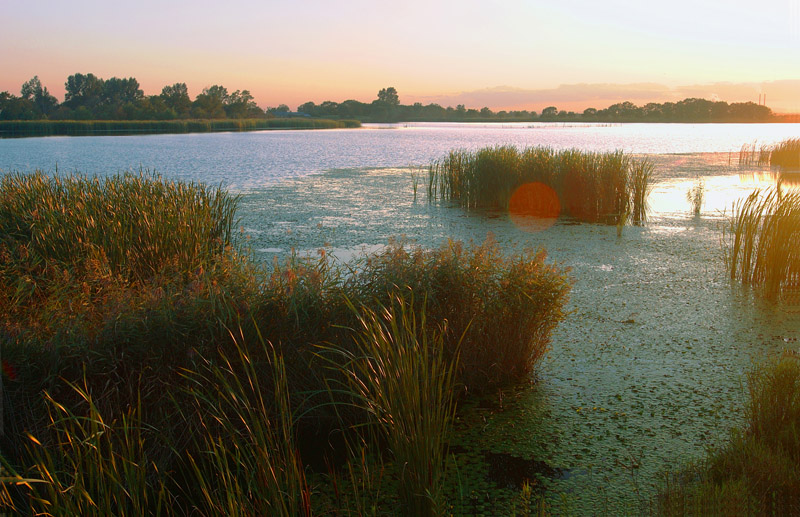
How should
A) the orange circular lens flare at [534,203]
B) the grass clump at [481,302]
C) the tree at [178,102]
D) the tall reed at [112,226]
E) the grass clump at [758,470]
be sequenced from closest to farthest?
the grass clump at [758,470]
the grass clump at [481,302]
the tall reed at [112,226]
the orange circular lens flare at [534,203]
the tree at [178,102]

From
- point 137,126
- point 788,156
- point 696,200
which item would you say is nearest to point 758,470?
point 696,200

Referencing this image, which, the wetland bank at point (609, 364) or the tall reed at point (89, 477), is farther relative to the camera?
the wetland bank at point (609, 364)

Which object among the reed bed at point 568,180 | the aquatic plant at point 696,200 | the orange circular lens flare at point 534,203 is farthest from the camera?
the orange circular lens flare at point 534,203

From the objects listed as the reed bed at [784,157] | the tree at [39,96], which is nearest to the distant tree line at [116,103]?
the tree at [39,96]

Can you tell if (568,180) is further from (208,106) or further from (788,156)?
(208,106)

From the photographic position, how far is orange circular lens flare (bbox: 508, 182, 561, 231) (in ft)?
38.4

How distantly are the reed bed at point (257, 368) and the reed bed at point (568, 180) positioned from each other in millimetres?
7293

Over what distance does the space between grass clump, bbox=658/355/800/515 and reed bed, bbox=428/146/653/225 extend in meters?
7.85

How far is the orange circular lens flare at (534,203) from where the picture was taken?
11.7m

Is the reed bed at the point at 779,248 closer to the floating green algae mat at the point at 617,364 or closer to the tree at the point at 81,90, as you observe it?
the floating green algae mat at the point at 617,364

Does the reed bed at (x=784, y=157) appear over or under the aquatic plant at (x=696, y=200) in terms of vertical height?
over

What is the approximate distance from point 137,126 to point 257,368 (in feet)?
199

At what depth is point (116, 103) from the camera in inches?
2798

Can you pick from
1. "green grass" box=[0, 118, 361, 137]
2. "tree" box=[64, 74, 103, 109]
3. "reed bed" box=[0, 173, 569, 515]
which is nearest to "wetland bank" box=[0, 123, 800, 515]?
"reed bed" box=[0, 173, 569, 515]
